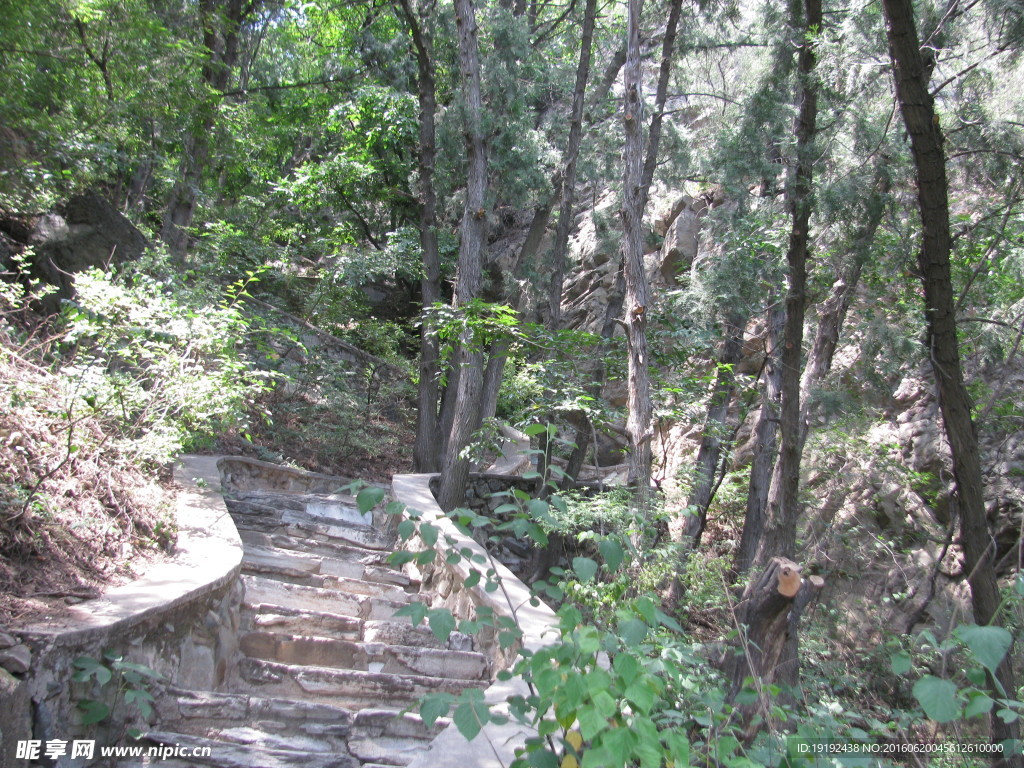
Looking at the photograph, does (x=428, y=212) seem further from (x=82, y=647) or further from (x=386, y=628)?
(x=82, y=647)

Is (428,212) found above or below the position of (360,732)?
above

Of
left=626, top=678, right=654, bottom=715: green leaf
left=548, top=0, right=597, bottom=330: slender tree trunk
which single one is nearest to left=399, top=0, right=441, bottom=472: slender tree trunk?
left=548, top=0, right=597, bottom=330: slender tree trunk

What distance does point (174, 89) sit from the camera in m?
7.53

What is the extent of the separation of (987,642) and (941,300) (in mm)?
3266

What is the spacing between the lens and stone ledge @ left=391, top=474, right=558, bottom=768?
262cm

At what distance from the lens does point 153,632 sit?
11.0 ft

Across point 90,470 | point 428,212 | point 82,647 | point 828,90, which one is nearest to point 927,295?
point 828,90

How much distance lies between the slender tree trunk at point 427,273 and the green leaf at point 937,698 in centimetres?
821

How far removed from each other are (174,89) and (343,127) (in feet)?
17.8

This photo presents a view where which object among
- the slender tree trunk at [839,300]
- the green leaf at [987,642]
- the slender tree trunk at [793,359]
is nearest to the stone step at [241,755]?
the green leaf at [987,642]

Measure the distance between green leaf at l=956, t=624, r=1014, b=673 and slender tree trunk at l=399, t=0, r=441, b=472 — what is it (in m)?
8.25

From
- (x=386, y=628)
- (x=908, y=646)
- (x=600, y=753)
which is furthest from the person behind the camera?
(x=908, y=646)

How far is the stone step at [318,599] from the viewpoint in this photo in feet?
16.1

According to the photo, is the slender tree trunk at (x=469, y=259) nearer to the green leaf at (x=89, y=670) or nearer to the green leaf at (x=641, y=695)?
the green leaf at (x=89, y=670)
